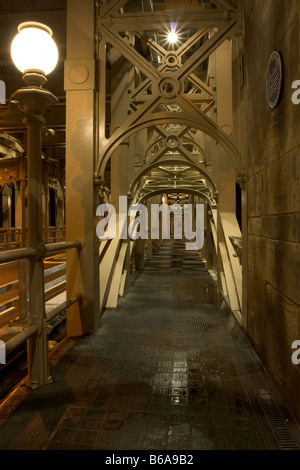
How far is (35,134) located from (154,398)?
2.52m

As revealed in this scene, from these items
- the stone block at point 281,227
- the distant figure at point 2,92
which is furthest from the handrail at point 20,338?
the distant figure at point 2,92

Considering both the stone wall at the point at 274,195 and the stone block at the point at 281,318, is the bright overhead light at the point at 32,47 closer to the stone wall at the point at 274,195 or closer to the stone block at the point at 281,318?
the stone wall at the point at 274,195

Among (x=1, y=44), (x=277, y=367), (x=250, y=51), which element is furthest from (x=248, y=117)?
(x=1, y=44)

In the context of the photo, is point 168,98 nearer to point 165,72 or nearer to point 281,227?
point 165,72

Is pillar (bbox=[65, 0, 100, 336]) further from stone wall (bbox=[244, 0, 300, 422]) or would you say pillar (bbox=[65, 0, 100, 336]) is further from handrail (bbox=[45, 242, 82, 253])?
stone wall (bbox=[244, 0, 300, 422])

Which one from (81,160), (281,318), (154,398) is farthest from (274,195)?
(81,160)

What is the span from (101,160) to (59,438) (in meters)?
3.26

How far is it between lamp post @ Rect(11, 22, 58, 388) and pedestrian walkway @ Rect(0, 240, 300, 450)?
301 millimetres

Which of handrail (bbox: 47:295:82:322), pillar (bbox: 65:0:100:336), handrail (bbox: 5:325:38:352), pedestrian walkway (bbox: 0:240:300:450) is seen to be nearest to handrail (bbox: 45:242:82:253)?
pillar (bbox: 65:0:100:336)

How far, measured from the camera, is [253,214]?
3.92 m

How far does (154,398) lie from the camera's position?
2764 mm

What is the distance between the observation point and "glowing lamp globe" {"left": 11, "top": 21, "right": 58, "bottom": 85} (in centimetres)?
283

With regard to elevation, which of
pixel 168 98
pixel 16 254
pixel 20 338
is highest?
pixel 168 98
